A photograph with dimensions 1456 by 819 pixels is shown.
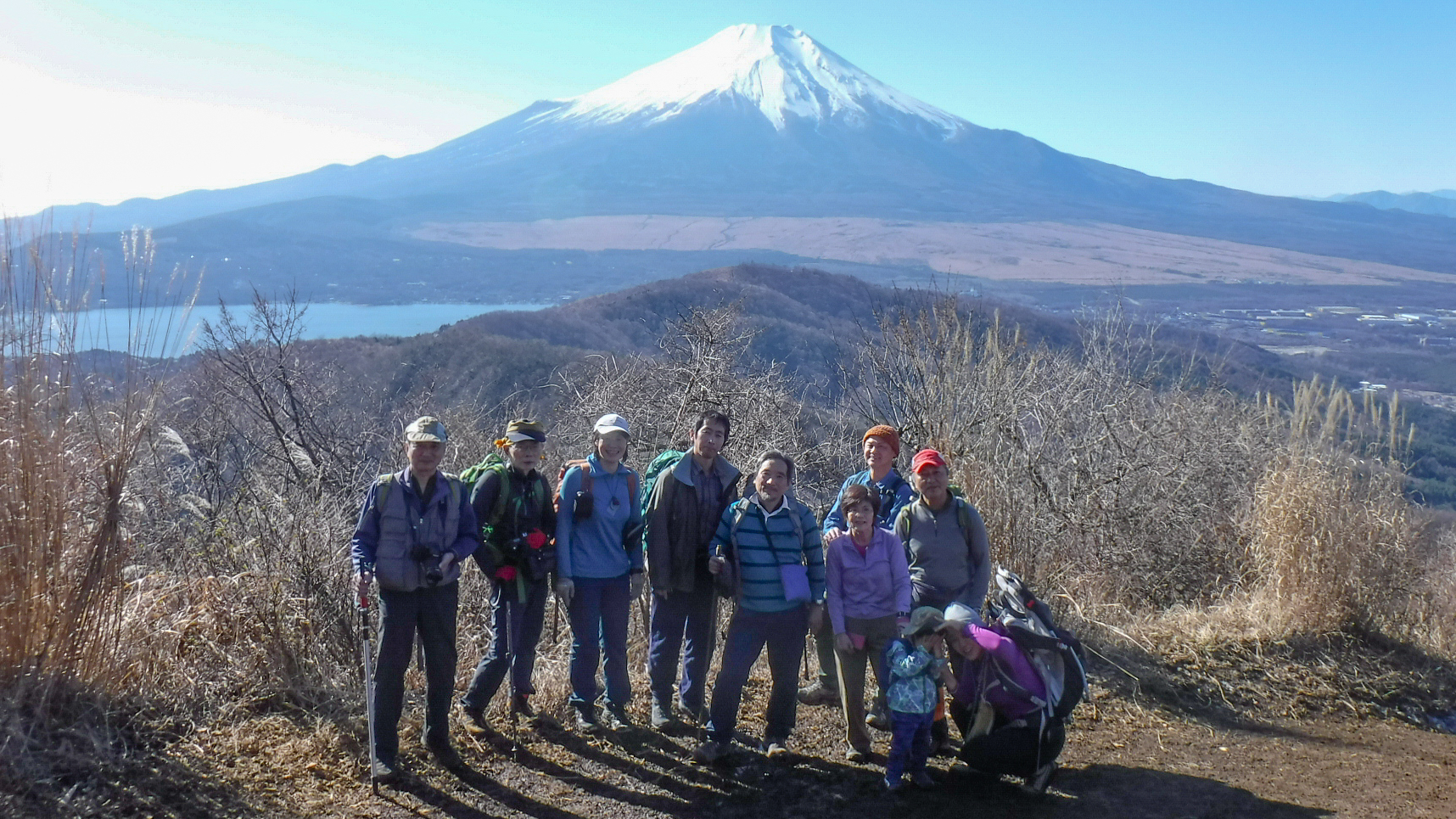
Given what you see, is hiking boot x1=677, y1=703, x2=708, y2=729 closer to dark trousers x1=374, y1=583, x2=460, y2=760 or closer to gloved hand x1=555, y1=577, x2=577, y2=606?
gloved hand x1=555, y1=577, x2=577, y2=606

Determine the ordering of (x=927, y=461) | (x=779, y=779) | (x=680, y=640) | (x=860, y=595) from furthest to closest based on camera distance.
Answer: (x=680, y=640)
(x=927, y=461)
(x=860, y=595)
(x=779, y=779)

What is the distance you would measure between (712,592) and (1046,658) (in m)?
1.57

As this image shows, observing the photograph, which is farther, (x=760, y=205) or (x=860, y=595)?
(x=760, y=205)

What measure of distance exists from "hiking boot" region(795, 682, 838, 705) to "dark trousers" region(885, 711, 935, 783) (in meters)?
0.97

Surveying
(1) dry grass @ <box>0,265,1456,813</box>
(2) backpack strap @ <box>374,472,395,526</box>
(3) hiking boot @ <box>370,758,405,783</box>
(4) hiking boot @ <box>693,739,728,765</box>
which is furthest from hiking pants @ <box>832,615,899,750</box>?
(2) backpack strap @ <box>374,472,395,526</box>

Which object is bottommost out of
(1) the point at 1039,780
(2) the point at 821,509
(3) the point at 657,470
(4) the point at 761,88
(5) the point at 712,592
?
(2) the point at 821,509

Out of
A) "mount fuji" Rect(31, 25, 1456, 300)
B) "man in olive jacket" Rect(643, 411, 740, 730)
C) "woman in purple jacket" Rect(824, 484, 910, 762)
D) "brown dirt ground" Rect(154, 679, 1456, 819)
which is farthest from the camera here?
"mount fuji" Rect(31, 25, 1456, 300)

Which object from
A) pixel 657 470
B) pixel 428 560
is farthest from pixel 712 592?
pixel 428 560

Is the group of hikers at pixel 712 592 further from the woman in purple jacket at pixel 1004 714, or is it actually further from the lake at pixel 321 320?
the lake at pixel 321 320

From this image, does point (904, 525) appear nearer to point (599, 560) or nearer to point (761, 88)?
point (599, 560)

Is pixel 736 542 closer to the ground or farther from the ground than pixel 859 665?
farther from the ground

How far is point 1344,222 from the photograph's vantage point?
184m

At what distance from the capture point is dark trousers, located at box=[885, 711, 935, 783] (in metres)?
3.82

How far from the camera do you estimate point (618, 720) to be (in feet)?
14.7
